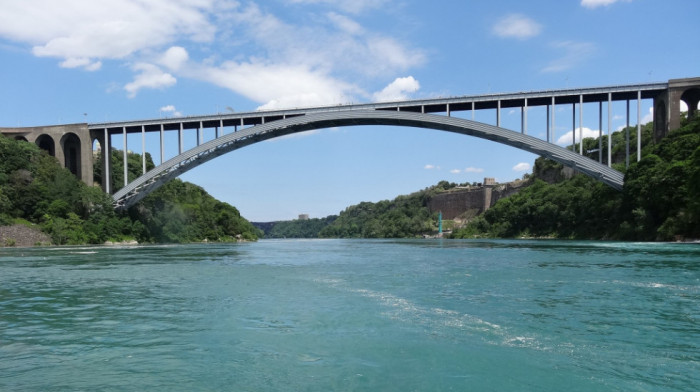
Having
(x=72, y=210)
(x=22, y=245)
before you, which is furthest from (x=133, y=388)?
(x=72, y=210)

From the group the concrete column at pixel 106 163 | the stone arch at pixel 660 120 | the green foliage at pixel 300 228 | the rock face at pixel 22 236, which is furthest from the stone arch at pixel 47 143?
the green foliage at pixel 300 228

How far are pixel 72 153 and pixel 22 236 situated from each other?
12.3 meters

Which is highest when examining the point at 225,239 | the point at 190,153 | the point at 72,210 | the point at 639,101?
the point at 639,101

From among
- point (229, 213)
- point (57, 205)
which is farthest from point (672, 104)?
point (229, 213)

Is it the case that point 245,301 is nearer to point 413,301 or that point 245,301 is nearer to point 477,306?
point 413,301

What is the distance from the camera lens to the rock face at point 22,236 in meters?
31.5

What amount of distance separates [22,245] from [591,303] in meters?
34.6

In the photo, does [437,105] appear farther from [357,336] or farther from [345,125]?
[357,336]

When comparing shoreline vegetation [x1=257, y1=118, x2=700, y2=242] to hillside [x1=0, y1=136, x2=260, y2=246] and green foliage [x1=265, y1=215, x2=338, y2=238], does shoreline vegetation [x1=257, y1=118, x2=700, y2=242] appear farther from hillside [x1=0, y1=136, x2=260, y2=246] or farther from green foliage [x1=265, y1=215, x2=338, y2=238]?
green foliage [x1=265, y1=215, x2=338, y2=238]

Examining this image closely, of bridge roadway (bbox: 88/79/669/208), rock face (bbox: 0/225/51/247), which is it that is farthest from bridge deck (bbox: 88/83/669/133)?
rock face (bbox: 0/225/51/247)

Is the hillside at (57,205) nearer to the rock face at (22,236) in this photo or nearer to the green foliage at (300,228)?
the rock face at (22,236)

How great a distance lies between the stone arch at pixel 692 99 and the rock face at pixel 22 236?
143 feet

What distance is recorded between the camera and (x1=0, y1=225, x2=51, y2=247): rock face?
31.5 metres

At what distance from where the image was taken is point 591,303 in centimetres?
812
